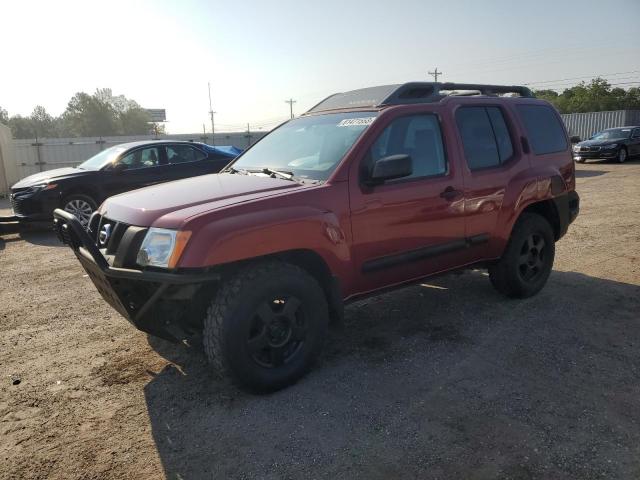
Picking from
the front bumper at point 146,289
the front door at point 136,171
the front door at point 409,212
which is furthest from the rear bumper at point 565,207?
the front door at point 136,171

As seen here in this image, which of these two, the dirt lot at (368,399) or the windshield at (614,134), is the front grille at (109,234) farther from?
Result: the windshield at (614,134)

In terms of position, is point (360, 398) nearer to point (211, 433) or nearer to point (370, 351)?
point (370, 351)

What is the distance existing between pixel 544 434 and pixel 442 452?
1.99 feet

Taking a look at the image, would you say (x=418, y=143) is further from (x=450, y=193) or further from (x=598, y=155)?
(x=598, y=155)

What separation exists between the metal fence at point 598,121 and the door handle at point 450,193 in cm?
3127

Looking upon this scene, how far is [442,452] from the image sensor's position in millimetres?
2586

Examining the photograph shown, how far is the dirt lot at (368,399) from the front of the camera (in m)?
2.55

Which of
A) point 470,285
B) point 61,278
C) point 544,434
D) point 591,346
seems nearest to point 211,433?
point 544,434

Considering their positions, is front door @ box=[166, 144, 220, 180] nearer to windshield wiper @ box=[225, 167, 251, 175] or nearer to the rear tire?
windshield wiper @ box=[225, 167, 251, 175]

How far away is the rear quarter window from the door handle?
128 cm

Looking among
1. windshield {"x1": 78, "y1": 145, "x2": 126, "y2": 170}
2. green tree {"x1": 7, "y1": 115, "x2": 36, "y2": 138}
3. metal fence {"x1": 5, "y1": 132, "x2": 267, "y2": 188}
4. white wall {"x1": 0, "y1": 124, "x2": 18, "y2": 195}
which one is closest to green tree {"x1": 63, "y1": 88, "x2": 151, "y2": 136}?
green tree {"x1": 7, "y1": 115, "x2": 36, "y2": 138}

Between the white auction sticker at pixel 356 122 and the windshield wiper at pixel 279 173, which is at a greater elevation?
the white auction sticker at pixel 356 122

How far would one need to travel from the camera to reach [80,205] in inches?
341

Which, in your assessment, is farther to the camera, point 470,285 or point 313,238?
point 470,285
